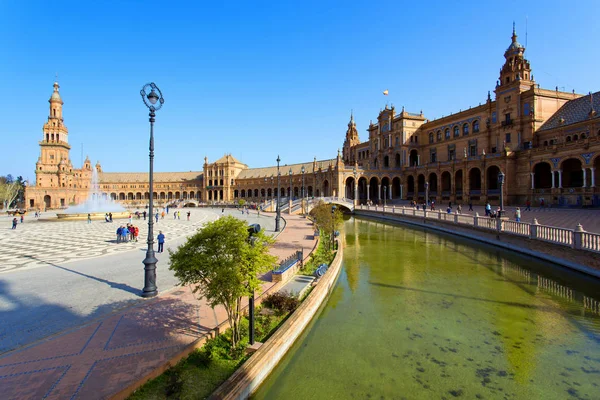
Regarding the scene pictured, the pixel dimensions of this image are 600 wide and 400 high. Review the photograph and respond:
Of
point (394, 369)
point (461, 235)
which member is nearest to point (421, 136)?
point (461, 235)

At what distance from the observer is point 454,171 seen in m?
47.8

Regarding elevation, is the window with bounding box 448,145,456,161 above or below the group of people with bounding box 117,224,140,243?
above

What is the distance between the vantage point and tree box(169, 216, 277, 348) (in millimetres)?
5652

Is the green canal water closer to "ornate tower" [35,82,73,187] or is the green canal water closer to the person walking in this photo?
the person walking

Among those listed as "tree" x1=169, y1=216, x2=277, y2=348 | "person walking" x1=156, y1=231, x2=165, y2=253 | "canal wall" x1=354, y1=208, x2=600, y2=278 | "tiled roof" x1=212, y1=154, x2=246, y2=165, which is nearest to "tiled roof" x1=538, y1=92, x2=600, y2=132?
"canal wall" x1=354, y1=208, x2=600, y2=278

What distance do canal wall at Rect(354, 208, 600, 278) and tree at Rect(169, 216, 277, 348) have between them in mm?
14309

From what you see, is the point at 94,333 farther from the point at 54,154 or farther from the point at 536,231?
the point at 54,154

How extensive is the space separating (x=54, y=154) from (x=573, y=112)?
11080 cm

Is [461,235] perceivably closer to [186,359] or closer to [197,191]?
[186,359]

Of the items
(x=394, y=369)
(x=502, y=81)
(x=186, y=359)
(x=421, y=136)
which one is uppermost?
(x=502, y=81)

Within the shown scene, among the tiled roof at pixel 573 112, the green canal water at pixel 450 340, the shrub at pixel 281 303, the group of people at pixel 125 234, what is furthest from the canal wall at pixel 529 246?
the tiled roof at pixel 573 112

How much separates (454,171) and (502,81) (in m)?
15.1

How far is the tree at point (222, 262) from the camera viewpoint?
18.5 ft

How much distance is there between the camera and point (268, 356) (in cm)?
618
